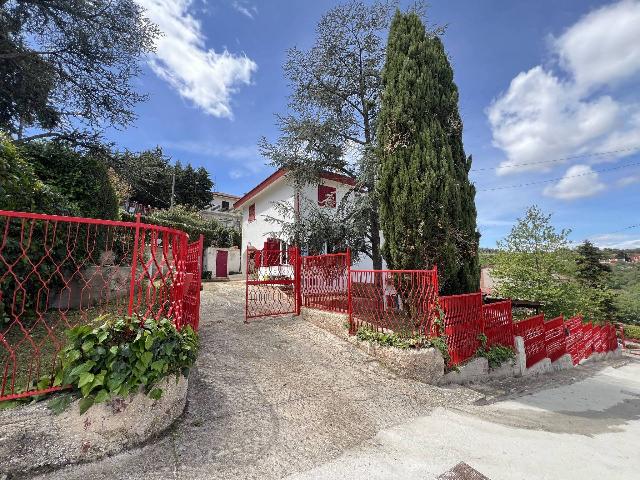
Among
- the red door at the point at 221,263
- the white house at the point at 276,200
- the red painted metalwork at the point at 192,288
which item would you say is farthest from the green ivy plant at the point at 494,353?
the red door at the point at 221,263

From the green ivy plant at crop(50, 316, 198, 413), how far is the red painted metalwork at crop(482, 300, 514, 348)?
5872 millimetres

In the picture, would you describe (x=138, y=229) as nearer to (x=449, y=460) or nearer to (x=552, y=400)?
(x=449, y=460)

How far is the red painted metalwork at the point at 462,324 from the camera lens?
5469 mm

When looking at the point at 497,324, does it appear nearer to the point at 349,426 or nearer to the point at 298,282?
the point at 298,282

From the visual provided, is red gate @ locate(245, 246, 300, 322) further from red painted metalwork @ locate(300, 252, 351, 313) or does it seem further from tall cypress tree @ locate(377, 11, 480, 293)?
tall cypress tree @ locate(377, 11, 480, 293)

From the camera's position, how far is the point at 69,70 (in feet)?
29.0

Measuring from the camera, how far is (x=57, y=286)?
5.35m

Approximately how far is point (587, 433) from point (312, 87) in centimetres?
1055

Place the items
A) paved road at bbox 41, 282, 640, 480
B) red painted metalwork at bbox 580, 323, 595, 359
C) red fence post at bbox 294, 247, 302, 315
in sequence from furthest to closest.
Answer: red painted metalwork at bbox 580, 323, 595, 359
red fence post at bbox 294, 247, 302, 315
paved road at bbox 41, 282, 640, 480

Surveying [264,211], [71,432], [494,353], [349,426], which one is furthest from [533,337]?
[264,211]

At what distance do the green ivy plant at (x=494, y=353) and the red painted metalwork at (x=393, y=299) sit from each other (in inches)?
61.8

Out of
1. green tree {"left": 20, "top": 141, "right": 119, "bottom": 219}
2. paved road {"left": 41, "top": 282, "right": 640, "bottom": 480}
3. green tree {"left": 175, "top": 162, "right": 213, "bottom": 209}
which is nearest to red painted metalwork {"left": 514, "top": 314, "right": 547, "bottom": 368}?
paved road {"left": 41, "top": 282, "right": 640, "bottom": 480}

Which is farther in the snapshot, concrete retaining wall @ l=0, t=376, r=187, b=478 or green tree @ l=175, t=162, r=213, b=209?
green tree @ l=175, t=162, r=213, b=209

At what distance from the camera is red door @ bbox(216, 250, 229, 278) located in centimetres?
1909
